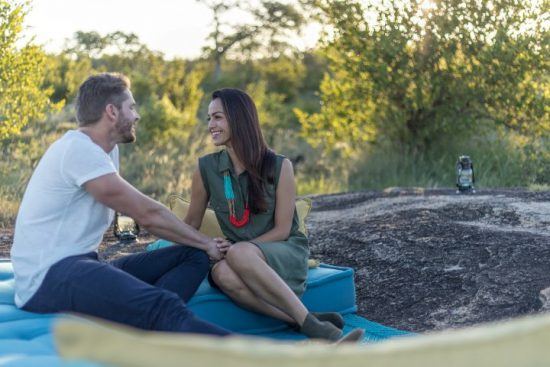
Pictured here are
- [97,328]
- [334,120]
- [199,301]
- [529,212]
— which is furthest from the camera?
[334,120]

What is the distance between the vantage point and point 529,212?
6.43 meters

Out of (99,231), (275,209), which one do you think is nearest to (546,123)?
(275,209)

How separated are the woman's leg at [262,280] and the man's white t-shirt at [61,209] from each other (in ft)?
2.33

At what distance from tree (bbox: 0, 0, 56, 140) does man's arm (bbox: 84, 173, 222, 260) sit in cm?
542

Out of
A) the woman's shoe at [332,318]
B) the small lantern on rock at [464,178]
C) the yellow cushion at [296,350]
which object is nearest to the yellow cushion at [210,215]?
the woman's shoe at [332,318]

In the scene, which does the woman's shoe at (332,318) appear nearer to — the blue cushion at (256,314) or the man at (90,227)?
the blue cushion at (256,314)

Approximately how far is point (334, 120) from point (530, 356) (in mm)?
9443

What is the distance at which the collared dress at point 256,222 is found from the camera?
435 cm

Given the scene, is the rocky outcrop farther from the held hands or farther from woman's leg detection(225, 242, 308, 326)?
the held hands

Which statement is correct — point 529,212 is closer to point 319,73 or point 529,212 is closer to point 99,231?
point 99,231

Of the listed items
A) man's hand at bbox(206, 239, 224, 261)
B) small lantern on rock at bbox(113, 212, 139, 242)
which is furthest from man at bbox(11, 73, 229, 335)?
small lantern on rock at bbox(113, 212, 139, 242)

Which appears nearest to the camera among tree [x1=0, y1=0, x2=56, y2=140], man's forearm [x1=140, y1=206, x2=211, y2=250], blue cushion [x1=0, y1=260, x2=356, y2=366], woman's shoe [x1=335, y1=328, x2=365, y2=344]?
blue cushion [x1=0, y1=260, x2=356, y2=366]

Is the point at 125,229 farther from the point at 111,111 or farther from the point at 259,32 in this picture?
the point at 259,32

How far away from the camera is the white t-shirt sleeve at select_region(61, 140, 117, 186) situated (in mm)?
3602
